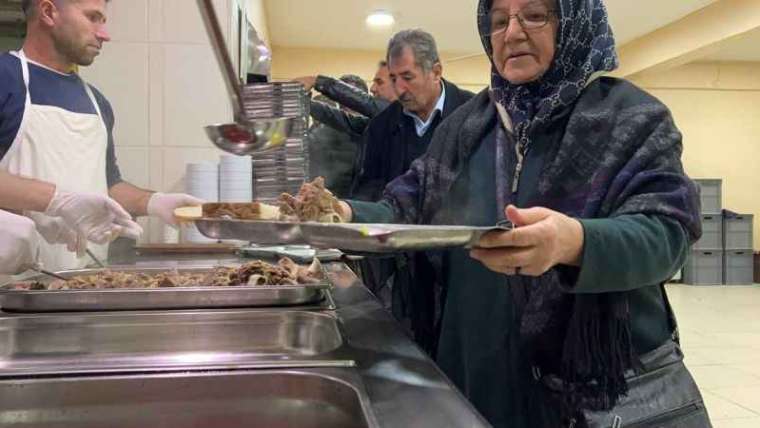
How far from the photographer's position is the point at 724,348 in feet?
12.7

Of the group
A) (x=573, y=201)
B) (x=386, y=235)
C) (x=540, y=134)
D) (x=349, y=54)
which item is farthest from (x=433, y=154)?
(x=349, y=54)

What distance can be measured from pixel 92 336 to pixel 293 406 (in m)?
0.42

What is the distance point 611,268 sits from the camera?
0.75 metres

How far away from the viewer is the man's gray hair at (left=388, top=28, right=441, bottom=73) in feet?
7.77

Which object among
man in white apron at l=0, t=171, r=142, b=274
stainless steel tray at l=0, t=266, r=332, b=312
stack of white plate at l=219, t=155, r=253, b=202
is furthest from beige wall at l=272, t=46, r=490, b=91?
stainless steel tray at l=0, t=266, r=332, b=312

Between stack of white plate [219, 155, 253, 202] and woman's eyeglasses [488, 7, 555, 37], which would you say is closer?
woman's eyeglasses [488, 7, 555, 37]

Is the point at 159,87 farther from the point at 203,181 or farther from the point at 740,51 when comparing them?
the point at 740,51

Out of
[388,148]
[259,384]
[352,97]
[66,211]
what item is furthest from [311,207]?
[352,97]

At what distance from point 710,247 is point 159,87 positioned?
22.6 ft

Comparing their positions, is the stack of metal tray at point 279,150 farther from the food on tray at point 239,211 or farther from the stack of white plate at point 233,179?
the food on tray at point 239,211

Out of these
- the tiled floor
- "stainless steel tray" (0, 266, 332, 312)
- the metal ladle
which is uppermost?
the metal ladle

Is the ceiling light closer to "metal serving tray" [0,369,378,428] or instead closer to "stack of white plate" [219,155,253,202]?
"stack of white plate" [219,155,253,202]

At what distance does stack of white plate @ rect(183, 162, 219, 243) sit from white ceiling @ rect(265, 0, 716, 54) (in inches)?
142

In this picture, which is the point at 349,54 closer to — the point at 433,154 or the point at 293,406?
the point at 433,154
